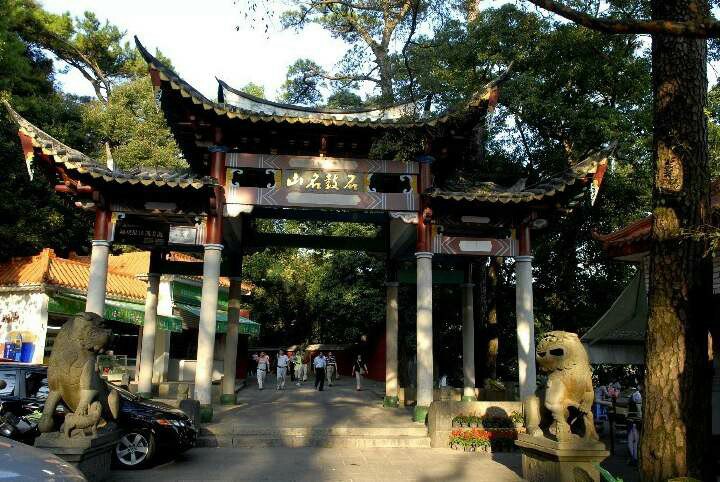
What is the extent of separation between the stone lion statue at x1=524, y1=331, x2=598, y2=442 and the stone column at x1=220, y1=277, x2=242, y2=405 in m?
8.48

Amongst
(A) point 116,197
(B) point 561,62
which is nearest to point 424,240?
(A) point 116,197

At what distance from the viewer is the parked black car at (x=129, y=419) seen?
793 centimetres

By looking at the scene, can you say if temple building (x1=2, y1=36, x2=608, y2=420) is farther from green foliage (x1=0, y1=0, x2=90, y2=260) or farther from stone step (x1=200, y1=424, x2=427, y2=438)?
green foliage (x1=0, y1=0, x2=90, y2=260)

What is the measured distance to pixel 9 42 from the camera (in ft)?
73.1

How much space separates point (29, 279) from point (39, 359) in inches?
91.9

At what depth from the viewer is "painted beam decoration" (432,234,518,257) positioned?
1216 centimetres

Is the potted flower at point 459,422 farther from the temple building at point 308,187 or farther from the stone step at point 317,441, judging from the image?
the temple building at point 308,187

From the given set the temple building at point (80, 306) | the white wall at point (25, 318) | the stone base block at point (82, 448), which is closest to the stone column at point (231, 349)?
the temple building at point (80, 306)

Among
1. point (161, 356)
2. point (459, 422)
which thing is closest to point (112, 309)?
point (161, 356)

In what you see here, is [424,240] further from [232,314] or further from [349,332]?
[349,332]

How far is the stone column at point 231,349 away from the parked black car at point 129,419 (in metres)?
5.10

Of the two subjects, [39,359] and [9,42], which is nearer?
[39,359]

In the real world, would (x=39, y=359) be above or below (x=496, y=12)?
below

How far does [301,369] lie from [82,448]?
72.1 feet
